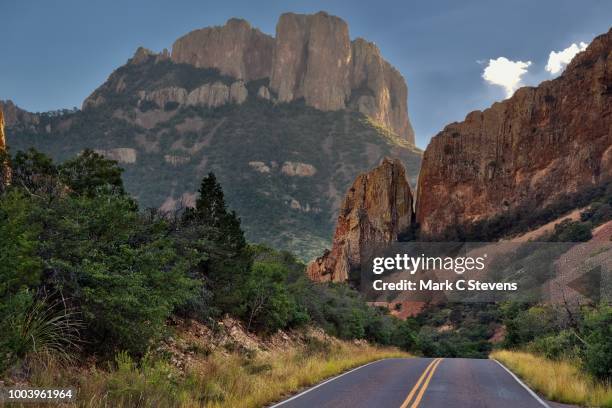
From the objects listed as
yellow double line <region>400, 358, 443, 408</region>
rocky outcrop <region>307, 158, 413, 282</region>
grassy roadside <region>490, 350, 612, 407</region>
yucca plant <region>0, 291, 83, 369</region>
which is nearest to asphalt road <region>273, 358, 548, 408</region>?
yellow double line <region>400, 358, 443, 408</region>

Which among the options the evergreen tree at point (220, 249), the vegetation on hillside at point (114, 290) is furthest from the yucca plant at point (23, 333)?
the evergreen tree at point (220, 249)

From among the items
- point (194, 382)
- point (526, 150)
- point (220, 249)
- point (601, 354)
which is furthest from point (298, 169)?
point (194, 382)

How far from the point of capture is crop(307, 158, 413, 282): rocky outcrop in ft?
323

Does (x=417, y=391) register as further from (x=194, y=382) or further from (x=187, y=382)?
(x=187, y=382)

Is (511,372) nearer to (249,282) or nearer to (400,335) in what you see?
(249,282)

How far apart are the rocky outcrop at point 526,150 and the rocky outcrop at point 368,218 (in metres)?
4.51

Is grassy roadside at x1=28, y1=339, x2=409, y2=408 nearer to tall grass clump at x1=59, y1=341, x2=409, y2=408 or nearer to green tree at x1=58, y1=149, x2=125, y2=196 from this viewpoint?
tall grass clump at x1=59, y1=341, x2=409, y2=408

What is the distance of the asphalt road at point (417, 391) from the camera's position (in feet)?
43.6

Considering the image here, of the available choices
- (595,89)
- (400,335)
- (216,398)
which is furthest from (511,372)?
(595,89)

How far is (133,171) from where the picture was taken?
19188 centimetres

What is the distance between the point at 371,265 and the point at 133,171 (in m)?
117

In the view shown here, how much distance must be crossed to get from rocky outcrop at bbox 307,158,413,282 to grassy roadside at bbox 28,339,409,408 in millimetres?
77250

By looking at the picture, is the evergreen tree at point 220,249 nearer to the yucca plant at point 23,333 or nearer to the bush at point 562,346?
the yucca plant at point 23,333

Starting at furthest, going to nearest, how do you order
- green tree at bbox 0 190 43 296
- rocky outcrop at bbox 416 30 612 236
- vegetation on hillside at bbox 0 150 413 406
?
rocky outcrop at bbox 416 30 612 236, vegetation on hillside at bbox 0 150 413 406, green tree at bbox 0 190 43 296
